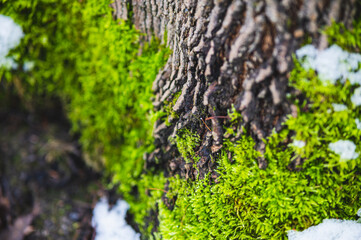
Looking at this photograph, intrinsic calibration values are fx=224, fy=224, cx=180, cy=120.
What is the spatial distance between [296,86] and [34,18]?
6.91 feet

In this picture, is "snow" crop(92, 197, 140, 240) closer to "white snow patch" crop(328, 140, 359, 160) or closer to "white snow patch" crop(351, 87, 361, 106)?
"white snow patch" crop(328, 140, 359, 160)

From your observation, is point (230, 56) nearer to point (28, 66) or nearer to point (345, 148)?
point (345, 148)

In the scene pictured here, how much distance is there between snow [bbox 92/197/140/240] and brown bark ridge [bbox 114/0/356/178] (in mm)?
716

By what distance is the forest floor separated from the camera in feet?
6.73

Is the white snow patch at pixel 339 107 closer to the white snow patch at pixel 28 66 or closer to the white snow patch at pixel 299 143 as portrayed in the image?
the white snow patch at pixel 299 143

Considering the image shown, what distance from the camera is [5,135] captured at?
2576mm

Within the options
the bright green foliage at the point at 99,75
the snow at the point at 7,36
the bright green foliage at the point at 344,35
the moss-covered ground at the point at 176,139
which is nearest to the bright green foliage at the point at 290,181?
the moss-covered ground at the point at 176,139

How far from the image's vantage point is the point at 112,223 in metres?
1.84

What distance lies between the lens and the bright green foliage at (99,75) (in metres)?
1.72

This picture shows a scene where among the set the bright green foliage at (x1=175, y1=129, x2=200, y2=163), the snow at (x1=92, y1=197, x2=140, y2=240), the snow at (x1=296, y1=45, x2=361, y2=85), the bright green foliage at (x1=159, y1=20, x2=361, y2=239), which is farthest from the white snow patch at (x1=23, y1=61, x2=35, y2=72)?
the snow at (x1=296, y1=45, x2=361, y2=85)

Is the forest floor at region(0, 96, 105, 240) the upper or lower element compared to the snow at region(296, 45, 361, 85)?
lower

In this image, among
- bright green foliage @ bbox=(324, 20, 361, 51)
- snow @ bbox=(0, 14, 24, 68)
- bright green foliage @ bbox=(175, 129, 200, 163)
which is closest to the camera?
bright green foliage @ bbox=(324, 20, 361, 51)

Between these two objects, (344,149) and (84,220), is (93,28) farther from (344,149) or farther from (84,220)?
(344,149)

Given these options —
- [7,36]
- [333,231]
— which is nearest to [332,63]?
[333,231]
